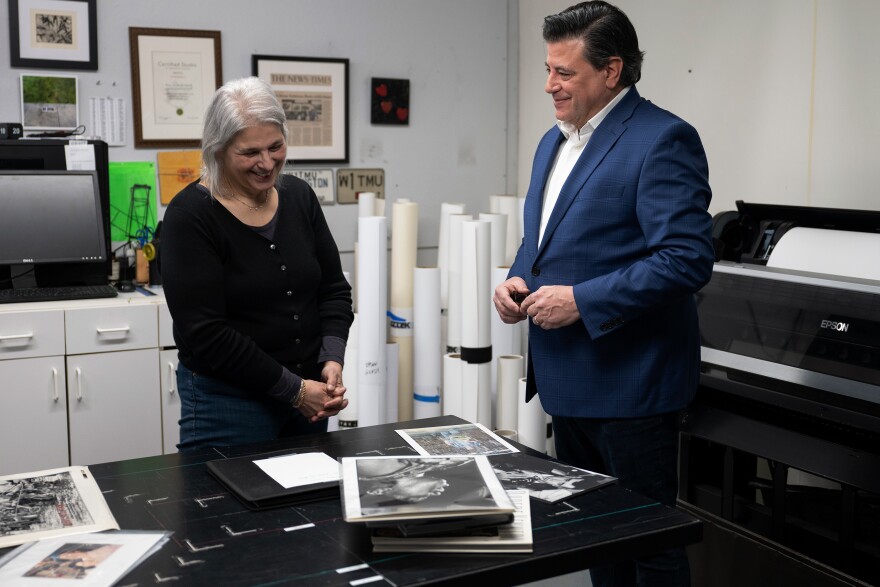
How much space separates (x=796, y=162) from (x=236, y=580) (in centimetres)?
237

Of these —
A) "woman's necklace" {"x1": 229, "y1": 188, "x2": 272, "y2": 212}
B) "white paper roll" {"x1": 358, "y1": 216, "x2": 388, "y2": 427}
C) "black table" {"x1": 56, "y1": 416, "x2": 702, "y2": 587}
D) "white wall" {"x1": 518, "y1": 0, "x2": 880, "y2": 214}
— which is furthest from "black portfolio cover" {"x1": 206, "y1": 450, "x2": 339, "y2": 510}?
"white wall" {"x1": 518, "y1": 0, "x2": 880, "y2": 214}

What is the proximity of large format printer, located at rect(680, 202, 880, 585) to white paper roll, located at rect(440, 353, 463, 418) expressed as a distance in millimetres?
976

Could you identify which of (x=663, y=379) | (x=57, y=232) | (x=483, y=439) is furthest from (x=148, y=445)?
(x=663, y=379)

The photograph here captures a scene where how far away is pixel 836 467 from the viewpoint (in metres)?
2.04

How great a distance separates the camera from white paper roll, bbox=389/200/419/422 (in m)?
3.47

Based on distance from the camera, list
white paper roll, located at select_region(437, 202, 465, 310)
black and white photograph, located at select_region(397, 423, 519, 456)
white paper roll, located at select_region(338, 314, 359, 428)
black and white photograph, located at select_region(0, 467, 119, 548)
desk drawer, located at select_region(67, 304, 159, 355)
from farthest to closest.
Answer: white paper roll, located at select_region(437, 202, 465, 310) < white paper roll, located at select_region(338, 314, 359, 428) < desk drawer, located at select_region(67, 304, 159, 355) < black and white photograph, located at select_region(397, 423, 519, 456) < black and white photograph, located at select_region(0, 467, 119, 548)

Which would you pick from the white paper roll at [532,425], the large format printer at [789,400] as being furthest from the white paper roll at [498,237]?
the large format printer at [789,400]

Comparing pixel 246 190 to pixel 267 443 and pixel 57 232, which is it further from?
pixel 57 232

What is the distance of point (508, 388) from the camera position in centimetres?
325

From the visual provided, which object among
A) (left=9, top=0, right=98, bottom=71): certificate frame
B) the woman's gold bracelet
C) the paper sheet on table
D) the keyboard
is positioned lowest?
the paper sheet on table

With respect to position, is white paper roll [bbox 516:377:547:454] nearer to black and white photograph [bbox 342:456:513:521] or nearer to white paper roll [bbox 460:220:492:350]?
white paper roll [bbox 460:220:492:350]

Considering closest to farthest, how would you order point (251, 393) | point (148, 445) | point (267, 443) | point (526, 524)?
1. point (526, 524)
2. point (267, 443)
3. point (251, 393)
4. point (148, 445)

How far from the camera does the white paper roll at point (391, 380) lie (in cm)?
336

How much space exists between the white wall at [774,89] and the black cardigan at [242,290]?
66.3 inches
